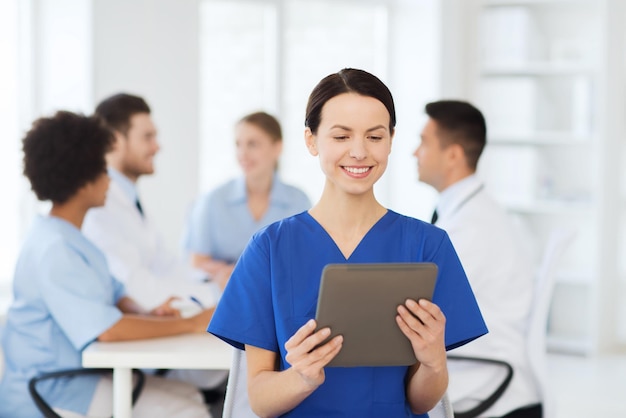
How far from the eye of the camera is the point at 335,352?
5.57ft

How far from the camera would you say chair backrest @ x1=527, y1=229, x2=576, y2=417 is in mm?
2879

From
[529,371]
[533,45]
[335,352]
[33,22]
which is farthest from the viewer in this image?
[533,45]

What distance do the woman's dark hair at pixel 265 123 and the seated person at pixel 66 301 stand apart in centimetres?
145

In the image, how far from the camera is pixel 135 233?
3.51 metres

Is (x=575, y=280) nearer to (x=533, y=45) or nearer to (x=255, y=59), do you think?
(x=533, y=45)

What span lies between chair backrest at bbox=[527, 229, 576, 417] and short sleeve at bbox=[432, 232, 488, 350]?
1.03 metres

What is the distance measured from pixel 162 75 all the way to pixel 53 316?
2540 mm

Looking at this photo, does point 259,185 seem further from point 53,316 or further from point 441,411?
point 441,411

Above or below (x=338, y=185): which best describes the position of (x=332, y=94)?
above

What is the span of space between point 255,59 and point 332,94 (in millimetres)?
4229

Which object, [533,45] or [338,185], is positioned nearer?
[338,185]

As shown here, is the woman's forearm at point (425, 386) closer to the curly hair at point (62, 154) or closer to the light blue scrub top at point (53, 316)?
the light blue scrub top at point (53, 316)

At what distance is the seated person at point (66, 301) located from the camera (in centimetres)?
270

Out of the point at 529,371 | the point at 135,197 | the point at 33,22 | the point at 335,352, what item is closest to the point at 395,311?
the point at 335,352
